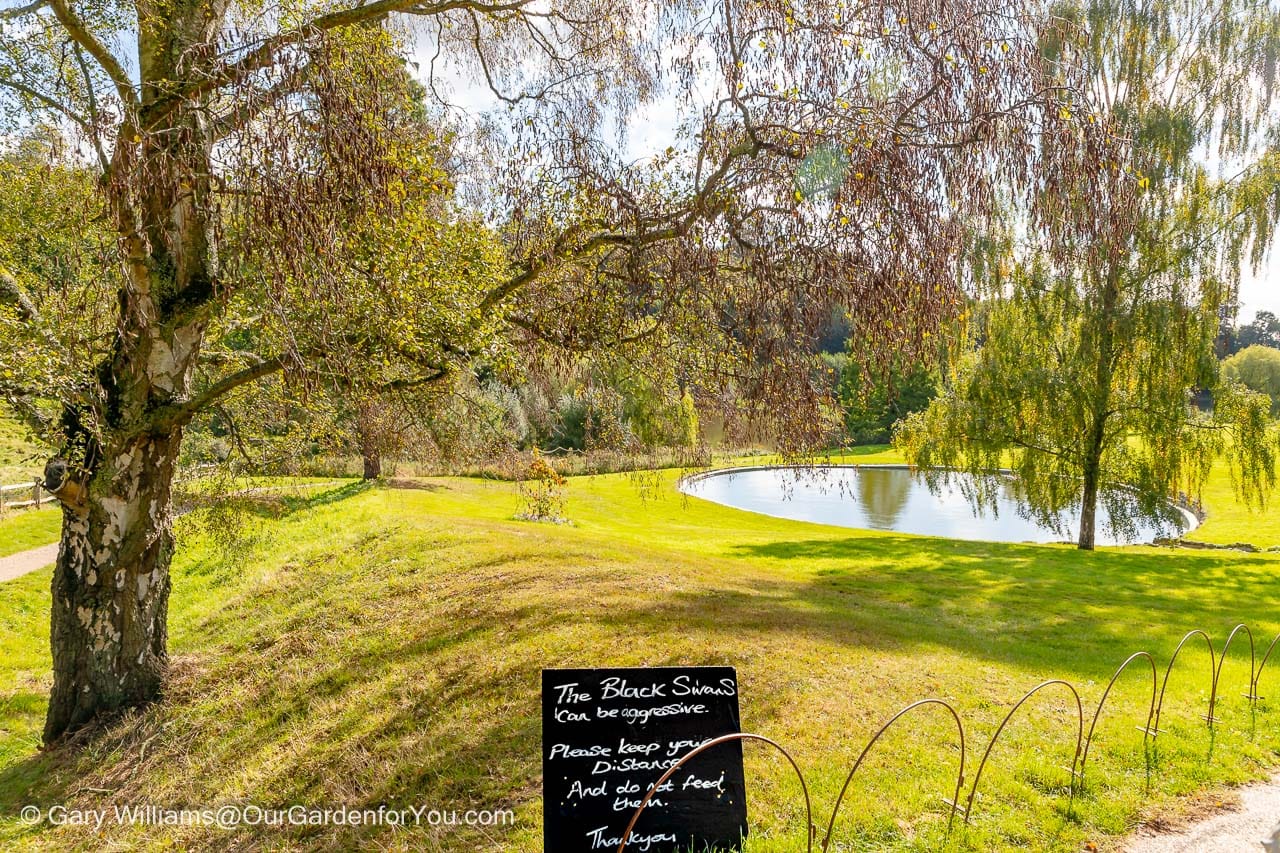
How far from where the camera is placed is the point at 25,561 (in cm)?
1341

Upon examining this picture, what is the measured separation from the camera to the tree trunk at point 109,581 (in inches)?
266

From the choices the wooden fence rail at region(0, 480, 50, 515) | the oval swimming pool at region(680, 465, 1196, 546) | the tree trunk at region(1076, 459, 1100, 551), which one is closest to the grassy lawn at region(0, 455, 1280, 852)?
the tree trunk at region(1076, 459, 1100, 551)

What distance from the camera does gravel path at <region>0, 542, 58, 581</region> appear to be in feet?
40.8

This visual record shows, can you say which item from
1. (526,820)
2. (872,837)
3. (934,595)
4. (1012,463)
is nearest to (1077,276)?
(1012,463)

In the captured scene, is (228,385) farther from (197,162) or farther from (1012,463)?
(1012,463)

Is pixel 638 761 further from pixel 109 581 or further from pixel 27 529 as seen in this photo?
pixel 27 529

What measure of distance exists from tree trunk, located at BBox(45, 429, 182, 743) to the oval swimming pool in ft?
42.1

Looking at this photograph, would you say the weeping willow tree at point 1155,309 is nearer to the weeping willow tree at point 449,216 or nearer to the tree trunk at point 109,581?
the weeping willow tree at point 449,216

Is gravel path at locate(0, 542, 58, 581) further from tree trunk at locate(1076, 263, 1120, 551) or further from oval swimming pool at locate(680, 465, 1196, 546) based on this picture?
tree trunk at locate(1076, 263, 1120, 551)

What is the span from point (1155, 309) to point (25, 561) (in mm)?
23003

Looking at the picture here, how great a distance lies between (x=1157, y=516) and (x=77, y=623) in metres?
18.9

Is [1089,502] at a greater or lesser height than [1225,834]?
greater

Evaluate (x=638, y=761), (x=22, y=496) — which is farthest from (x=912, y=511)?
(x=22, y=496)

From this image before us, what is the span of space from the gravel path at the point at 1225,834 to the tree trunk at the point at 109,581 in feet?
27.3
